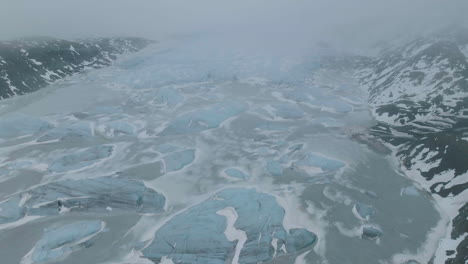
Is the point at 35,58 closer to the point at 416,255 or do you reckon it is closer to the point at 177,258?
the point at 177,258

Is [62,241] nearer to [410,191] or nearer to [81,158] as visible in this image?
[81,158]

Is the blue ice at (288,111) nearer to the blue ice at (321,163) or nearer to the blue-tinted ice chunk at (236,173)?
the blue ice at (321,163)

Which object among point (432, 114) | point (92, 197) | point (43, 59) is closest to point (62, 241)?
point (92, 197)


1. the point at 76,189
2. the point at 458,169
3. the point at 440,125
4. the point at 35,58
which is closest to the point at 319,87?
the point at 440,125

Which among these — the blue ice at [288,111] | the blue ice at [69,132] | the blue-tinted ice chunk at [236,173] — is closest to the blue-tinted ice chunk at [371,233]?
the blue-tinted ice chunk at [236,173]

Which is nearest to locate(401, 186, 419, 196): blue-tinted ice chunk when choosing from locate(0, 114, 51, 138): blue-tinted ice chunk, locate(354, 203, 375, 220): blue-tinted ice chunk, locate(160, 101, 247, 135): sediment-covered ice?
locate(354, 203, 375, 220): blue-tinted ice chunk
